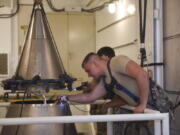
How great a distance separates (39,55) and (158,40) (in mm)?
1281

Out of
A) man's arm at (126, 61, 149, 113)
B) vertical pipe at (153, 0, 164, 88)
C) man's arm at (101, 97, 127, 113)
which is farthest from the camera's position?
vertical pipe at (153, 0, 164, 88)

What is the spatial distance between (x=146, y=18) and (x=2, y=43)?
3.13 meters

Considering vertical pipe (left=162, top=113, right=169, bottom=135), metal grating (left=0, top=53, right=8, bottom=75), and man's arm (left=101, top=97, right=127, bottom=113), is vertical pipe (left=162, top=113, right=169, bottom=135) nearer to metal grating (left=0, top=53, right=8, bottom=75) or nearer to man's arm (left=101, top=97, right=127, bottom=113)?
man's arm (left=101, top=97, right=127, bottom=113)

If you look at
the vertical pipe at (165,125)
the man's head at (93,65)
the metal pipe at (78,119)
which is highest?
the man's head at (93,65)

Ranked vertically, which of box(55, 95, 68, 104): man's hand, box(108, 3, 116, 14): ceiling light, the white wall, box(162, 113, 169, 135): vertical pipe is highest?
box(108, 3, 116, 14): ceiling light

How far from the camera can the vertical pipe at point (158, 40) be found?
3137mm

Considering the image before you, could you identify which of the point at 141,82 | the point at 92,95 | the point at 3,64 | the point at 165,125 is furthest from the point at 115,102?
the point at 3,64

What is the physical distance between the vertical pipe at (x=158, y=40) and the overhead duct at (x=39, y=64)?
1.08m

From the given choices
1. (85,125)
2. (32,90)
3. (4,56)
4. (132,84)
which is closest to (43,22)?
(32,90)

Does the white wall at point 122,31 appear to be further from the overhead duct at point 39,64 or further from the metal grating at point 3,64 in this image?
the metal grating at point 3,64

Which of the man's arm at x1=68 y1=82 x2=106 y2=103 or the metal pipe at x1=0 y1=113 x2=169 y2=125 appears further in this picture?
the man's arm at x1=68 y1=82 x2=106 y2=103

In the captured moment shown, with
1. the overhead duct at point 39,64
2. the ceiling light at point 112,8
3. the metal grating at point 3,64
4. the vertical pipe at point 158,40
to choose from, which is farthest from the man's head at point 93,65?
the metal grating at point 3,64

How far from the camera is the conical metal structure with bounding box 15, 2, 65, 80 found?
2404 millimetres

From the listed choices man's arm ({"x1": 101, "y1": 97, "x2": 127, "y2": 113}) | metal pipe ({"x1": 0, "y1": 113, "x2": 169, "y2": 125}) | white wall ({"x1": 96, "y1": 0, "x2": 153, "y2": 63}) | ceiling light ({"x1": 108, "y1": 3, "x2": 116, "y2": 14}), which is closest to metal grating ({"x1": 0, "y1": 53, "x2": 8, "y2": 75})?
white wall ({"x1": 96, "y1": 0, "x2": 153, "y2": 63})
